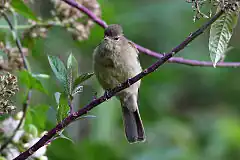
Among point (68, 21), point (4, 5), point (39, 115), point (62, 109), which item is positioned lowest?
point (62, 109)

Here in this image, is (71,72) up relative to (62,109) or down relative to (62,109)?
up

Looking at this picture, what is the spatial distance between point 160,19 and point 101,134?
65.4 inches

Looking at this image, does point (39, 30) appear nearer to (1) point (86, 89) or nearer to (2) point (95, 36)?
(2) point (95, 36)

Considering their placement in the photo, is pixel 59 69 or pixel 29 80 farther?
pixel 29 80

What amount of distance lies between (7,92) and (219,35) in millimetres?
701

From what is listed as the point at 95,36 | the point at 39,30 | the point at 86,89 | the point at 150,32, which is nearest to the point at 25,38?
the point at 39,30

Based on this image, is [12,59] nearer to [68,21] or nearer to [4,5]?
[4,5]

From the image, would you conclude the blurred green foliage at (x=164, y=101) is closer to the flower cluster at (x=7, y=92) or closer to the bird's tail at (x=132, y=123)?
the bird's tail at (x=132, y=123)

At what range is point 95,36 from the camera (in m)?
3.77

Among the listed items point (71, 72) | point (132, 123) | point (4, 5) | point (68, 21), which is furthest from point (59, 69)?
point (132, 123)

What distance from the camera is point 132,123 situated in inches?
123

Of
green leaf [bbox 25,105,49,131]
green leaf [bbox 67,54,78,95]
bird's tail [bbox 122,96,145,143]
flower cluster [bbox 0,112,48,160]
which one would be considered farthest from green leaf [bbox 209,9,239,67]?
bird's tail [bbox 122,96,145,143]

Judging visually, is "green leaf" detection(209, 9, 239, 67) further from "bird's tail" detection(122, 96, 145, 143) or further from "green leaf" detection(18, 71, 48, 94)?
"bird's tail" detection(122, 96, 145, 143)

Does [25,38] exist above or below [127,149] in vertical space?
below
